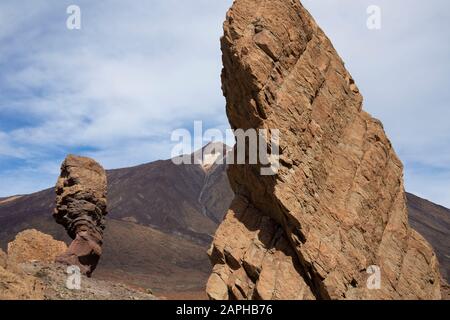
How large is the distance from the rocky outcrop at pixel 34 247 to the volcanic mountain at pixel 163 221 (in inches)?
891

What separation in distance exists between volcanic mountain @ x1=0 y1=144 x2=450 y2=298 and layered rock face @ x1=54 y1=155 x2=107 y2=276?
24639mm

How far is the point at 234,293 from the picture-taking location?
13742 mm

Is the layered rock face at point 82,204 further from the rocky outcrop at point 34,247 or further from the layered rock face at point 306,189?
the layered rock face at point 306,189

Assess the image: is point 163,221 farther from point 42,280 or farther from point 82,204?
point 42,280

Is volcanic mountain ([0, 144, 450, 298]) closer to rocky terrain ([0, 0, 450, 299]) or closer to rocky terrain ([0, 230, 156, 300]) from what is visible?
rocky terrain ([0, 230, 156, 300])

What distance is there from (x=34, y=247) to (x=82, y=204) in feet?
18.4

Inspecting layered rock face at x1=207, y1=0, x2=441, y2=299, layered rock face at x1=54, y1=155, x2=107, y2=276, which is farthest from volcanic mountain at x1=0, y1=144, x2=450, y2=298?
layered rock face at x1=207, y1=0, x2=441, y2=299

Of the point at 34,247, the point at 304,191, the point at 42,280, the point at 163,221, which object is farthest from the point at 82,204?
the point at 163,221

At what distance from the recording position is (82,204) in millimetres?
26625

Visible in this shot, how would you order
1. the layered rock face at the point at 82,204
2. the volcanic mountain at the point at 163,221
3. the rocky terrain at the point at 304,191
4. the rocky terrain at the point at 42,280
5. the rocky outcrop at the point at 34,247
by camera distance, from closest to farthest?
the rocky terrain at the point at 42,280, the rocky terrain at the point at 304,191, the layered rock face at the point at 82,204, the rocky outcrop at the point at 34,247, the volcanic mountain at the point at 163,221

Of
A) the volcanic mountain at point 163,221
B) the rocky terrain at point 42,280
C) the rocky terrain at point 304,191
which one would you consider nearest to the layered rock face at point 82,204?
the rocky terrain at point 42,280

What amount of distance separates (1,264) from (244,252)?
676 cm

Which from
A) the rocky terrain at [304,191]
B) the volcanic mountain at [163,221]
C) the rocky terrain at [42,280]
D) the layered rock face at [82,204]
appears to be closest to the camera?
the rocky terrain at [42,280]

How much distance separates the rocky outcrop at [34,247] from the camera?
2861 cm
